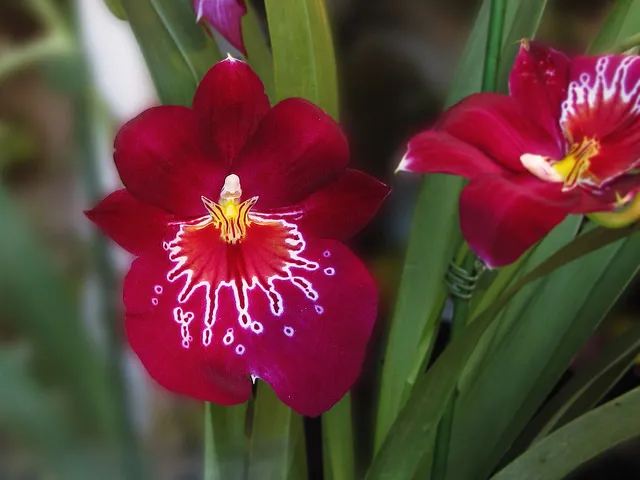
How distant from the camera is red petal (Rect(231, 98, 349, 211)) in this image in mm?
324

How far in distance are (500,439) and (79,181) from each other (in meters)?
0.36

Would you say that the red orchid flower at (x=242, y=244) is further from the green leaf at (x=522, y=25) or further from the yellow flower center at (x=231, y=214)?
the green leaf at (x=522, y=25)

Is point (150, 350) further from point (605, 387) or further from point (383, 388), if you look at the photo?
point (605, 387)

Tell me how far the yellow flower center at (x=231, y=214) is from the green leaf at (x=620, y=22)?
0.26 metres

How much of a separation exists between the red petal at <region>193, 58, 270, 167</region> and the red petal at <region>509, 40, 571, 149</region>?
5.1 inches

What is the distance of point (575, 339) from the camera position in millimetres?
483

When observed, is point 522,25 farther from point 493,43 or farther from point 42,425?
point 42,425

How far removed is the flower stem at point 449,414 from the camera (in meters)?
0.40

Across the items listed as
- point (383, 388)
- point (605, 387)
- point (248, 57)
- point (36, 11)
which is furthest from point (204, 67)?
point (605, 387)

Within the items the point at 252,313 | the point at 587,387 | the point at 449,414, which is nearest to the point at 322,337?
the point at 252,313

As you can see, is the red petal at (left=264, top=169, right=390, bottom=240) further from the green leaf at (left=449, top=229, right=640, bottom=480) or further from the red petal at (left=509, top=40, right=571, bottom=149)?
the green leaf at (left=449, top=229, right=640, bottom=480)

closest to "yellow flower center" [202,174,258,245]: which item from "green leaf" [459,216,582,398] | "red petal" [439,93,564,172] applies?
"red petal" [439,93,564,172]

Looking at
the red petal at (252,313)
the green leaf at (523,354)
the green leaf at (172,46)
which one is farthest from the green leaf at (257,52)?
the green leaf at (523,354)

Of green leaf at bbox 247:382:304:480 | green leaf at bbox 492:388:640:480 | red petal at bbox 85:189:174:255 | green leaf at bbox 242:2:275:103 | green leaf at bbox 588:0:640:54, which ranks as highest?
green leaf at bbox 588:0:640:54
